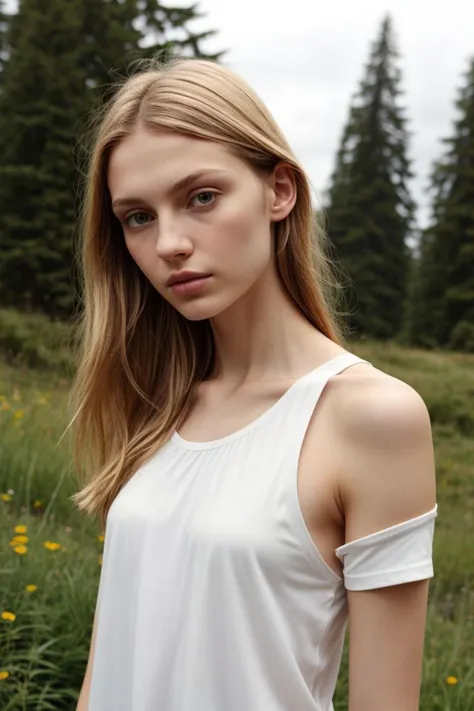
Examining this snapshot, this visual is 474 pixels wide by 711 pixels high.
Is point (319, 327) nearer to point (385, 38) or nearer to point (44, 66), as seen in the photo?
point (44, 66)

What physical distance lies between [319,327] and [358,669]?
0.71m

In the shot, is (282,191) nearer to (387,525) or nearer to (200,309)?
(200,309)

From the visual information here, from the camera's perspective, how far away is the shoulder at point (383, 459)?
1.35 metres

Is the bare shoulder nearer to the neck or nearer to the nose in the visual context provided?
the neck

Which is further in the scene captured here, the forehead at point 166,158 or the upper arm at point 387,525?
the forehead at point 166,158

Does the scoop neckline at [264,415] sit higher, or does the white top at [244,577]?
the scoop neckline at [264,415]

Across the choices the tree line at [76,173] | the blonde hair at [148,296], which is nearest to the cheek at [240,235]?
the blonde hair at [148,296]

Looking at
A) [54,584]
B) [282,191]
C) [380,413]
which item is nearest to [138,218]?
[282,191]

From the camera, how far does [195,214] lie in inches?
63.2

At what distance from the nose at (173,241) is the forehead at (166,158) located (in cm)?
7

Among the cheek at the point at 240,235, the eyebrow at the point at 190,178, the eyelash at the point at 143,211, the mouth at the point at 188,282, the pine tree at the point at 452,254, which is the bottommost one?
the pine tree at the point at 452,254

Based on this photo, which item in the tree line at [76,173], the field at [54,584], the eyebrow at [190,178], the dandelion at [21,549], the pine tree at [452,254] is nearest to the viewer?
the eyebrow at [190,178]

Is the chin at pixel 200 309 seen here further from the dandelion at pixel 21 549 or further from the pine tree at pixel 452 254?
the pine tree at pixel 452 254

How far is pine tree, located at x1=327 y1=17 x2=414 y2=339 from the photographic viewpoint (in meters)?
27.0
